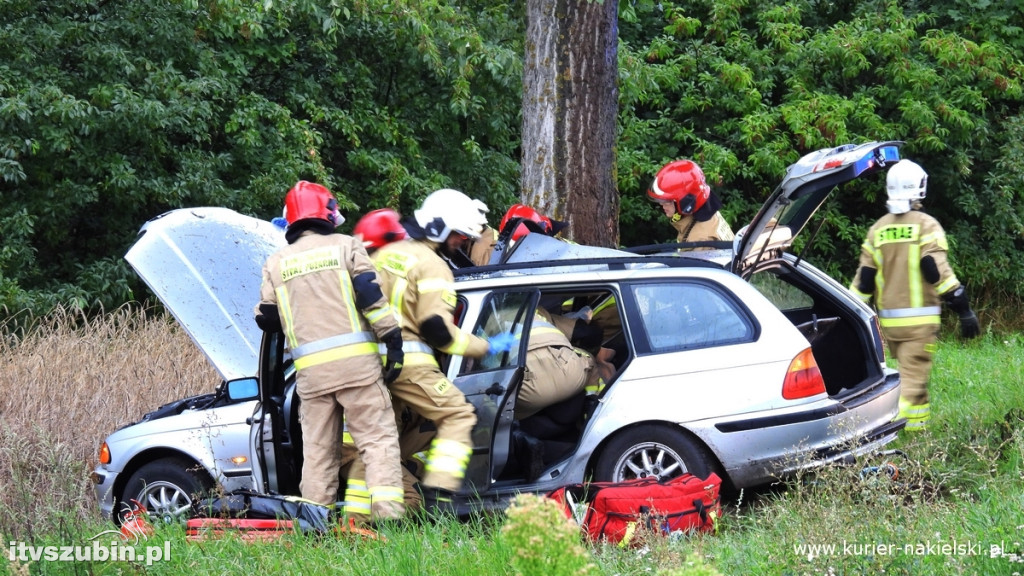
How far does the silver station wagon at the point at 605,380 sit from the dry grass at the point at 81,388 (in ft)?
2.52

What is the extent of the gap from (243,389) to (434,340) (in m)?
1.21

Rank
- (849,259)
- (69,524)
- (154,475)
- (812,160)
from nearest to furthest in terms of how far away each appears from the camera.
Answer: (69,524), (812,160), (154,475), (849,259)

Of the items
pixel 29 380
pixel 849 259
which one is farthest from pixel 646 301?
pixel 849 259

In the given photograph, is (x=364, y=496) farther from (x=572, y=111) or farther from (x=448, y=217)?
(x=572, y=111)

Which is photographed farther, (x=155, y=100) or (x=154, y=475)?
(x=155, y=100)

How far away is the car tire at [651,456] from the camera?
5.38 meters

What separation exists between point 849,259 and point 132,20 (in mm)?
9501

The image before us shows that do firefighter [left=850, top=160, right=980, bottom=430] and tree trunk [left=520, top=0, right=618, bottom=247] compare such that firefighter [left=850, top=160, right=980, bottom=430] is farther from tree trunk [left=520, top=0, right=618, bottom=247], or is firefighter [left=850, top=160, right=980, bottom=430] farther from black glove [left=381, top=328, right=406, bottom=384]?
black glove [left=381, top=328, right=406, bottom=384]

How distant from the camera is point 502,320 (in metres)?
5.71

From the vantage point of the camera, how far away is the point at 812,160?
5.58 meters

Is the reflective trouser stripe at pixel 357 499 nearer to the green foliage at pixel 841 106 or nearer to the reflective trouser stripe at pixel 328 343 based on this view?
the reflective trouser stripe at pixel 328 343

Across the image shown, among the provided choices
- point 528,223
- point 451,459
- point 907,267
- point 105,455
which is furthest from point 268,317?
point 907,267

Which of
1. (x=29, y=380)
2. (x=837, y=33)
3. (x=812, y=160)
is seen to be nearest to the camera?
(x=812, y=160)

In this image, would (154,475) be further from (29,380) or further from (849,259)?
(849,259)
